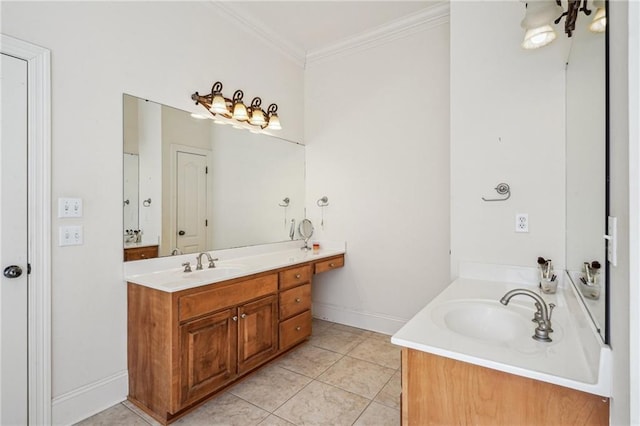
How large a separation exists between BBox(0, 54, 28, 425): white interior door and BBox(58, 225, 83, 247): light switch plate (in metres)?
0.15

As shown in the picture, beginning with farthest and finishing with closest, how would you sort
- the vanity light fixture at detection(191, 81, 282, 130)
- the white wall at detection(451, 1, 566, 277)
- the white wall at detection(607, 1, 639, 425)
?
the vanity light fixture at detection(191, 81, 282, 130) < the white wall at detection(451, 1, 566, 277) < the white wall at detection(607, 1, 639, 425)

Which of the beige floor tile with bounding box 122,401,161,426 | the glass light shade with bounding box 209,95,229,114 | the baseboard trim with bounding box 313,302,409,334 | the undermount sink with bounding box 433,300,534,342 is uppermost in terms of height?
Answer: the glass light shade with bounding box 209,95,229,114

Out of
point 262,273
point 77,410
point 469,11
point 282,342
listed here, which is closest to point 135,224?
point 262,273

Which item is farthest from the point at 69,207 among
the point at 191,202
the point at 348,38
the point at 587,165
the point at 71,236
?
the point at 348,38

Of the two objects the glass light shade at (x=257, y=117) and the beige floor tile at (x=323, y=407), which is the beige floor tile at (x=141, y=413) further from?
the glass light shade at (x=257, y=117)

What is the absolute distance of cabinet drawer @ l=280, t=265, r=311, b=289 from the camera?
2.50 m

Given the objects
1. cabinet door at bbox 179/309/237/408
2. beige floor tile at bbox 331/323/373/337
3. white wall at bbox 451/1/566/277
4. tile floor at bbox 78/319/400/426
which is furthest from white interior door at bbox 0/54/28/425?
white wall at bbox 451/1/566/277

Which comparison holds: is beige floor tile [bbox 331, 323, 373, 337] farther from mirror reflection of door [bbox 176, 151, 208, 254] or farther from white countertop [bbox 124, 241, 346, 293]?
mirror reflection of door [bbox 176, 151, 208, 254]

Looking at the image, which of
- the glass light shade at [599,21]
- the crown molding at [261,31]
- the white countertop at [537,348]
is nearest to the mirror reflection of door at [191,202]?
the crown molding at [261,31]

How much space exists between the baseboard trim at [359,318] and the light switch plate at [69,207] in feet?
8.05

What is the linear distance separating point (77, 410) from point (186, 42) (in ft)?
8.23

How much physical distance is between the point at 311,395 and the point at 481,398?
1.32 meters

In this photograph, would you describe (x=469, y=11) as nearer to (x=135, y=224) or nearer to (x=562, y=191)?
(x=562, y=191)

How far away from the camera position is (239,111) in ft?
8.82
